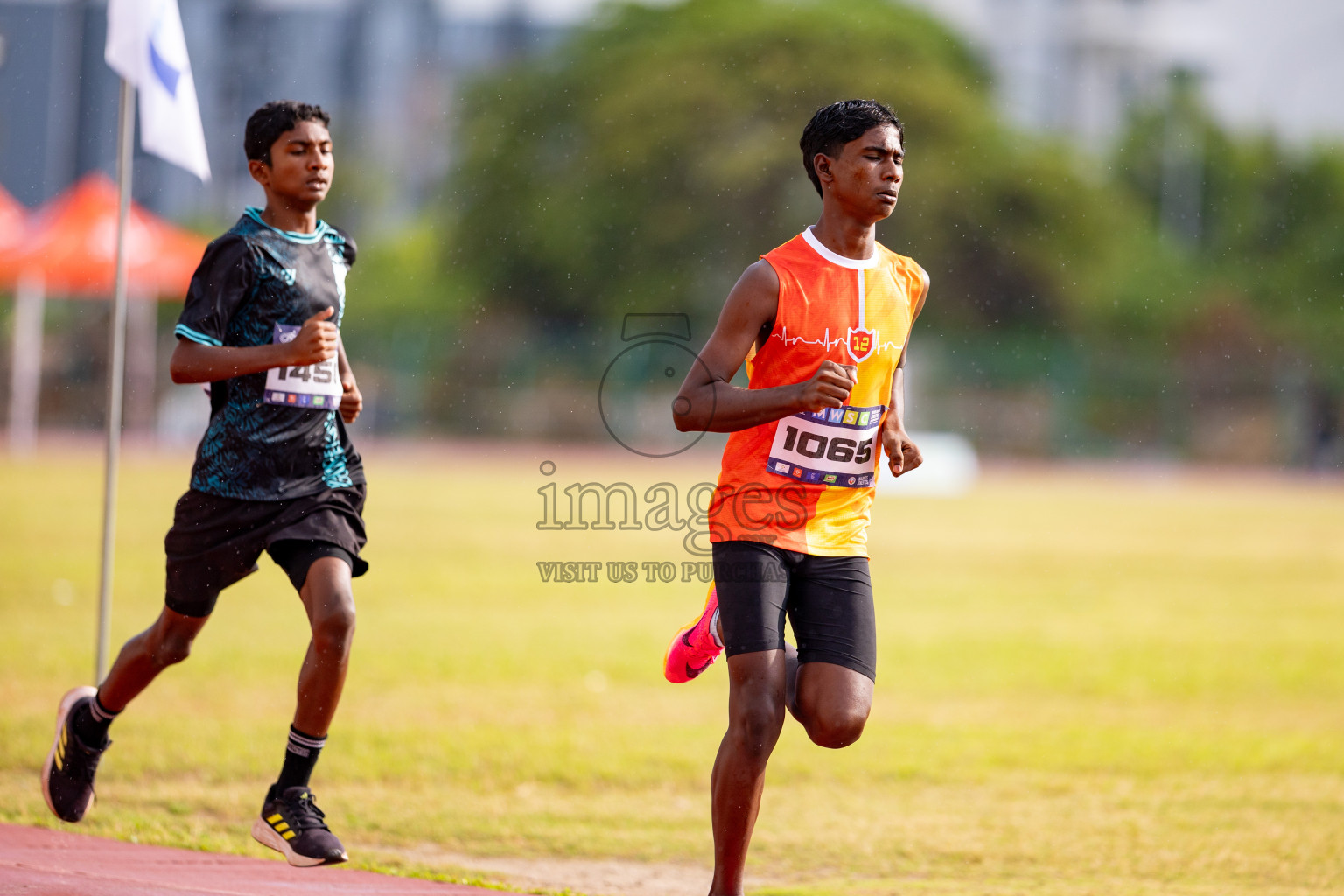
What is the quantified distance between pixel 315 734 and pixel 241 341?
1241mm

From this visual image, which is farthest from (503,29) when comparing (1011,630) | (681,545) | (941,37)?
(1011,630)

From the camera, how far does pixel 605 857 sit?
16.6 ft

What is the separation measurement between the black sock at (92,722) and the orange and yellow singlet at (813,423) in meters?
2.26

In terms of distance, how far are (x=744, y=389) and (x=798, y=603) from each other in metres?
0.67

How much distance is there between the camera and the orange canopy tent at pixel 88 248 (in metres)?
25.3

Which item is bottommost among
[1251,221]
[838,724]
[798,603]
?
[838,724]

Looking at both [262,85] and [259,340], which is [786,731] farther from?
[262,85]

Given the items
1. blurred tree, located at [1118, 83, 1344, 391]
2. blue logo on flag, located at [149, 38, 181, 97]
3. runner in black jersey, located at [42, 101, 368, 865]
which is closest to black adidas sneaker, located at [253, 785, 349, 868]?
runner in black jersey, located at [42, 101, 368, 865]

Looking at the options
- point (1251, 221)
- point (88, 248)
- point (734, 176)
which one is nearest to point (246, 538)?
point (88, 248)

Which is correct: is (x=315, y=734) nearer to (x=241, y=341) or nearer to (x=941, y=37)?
(x=241, y=341)

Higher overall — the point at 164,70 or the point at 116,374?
the point at 164,70

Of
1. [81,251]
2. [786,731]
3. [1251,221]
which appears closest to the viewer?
[786,731]

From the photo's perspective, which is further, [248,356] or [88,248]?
[88,248]

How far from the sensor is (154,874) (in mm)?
4262
